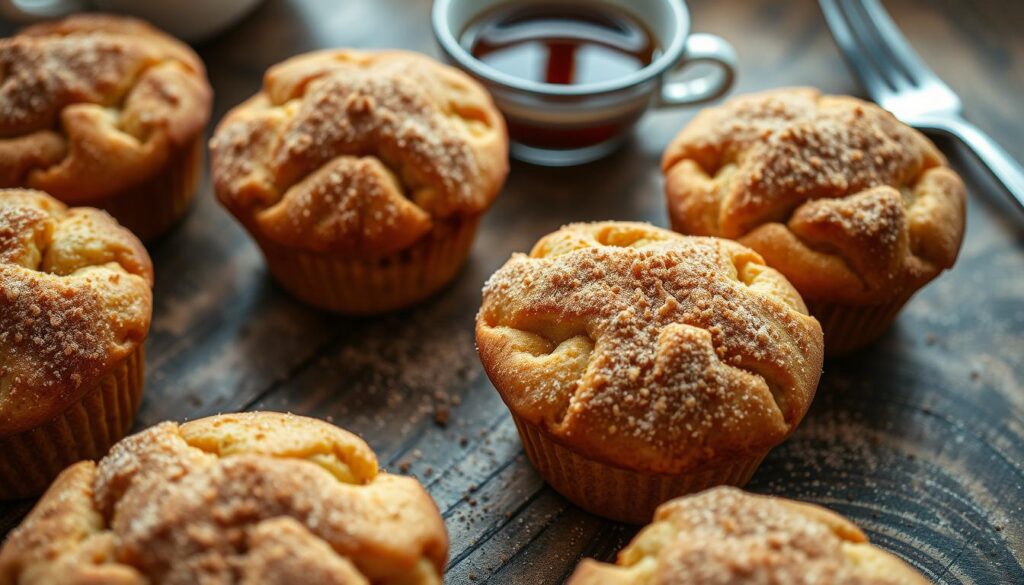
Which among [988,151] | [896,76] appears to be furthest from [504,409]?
[896,76]

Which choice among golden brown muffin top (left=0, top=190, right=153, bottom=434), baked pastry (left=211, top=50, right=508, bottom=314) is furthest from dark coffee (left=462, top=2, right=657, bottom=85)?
golden brown muffin top (left=0, top=190, right=153, bottom=434)

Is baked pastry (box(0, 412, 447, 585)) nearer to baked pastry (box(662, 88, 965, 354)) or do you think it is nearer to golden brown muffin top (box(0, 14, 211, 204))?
golden brown muffin top (box(0, 14, 211, 204))

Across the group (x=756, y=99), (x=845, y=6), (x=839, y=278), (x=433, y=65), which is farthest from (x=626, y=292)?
(x=845, y=6)

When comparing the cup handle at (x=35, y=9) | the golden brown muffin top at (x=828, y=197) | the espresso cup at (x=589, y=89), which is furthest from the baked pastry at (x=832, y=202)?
the cup handle at (x=35, y=9)

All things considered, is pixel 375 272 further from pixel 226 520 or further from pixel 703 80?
pixel 703 80

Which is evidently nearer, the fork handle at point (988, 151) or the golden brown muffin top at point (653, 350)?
the golden brown muffin top at point (653, 350)

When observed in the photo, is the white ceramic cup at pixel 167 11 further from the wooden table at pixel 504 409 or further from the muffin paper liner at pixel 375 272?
the muffin paper liner at pixel 375 272

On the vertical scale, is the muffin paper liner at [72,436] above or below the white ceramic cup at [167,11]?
below
